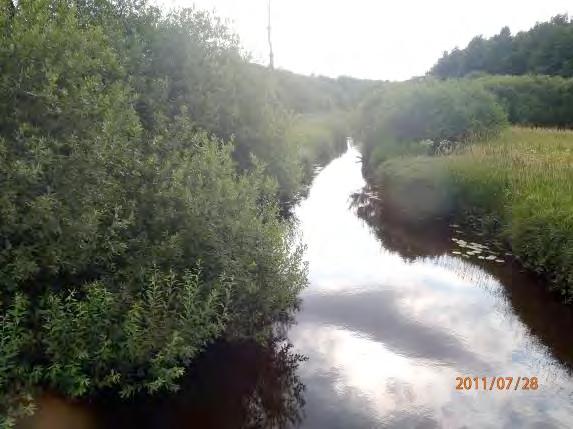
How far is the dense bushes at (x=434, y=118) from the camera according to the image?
25.4m

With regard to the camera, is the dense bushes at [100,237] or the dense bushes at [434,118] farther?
the dense bushes at [434,118]

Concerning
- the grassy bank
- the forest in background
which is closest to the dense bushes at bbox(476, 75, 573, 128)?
the forest in background

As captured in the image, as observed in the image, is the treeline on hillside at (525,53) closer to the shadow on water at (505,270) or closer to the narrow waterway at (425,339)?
the shadow on water at (505,270)

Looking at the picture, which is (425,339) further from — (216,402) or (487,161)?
(487,161)

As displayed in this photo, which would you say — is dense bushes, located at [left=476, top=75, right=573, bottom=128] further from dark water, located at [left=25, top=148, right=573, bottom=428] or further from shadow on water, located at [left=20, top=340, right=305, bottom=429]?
shadow on water, located at [left=20, top=340, right=305, bottom=429]

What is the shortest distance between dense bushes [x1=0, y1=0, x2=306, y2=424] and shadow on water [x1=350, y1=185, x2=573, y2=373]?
5026mm

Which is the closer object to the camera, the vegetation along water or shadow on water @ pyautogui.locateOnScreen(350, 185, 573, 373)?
the vegetation along water

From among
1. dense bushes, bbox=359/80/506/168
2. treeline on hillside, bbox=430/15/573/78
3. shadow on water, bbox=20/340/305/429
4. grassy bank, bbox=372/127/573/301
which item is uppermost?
treeline on hillside, bbox=430/15/573/78

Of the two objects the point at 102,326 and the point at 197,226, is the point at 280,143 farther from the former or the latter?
the point at 102,326

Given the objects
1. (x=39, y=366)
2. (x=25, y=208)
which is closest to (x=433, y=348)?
(x=39, y=366)

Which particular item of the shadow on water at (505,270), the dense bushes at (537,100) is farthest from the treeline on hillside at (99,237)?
the dense bushes at (537,100)

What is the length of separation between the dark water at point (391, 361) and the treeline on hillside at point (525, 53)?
51668 millimetres
